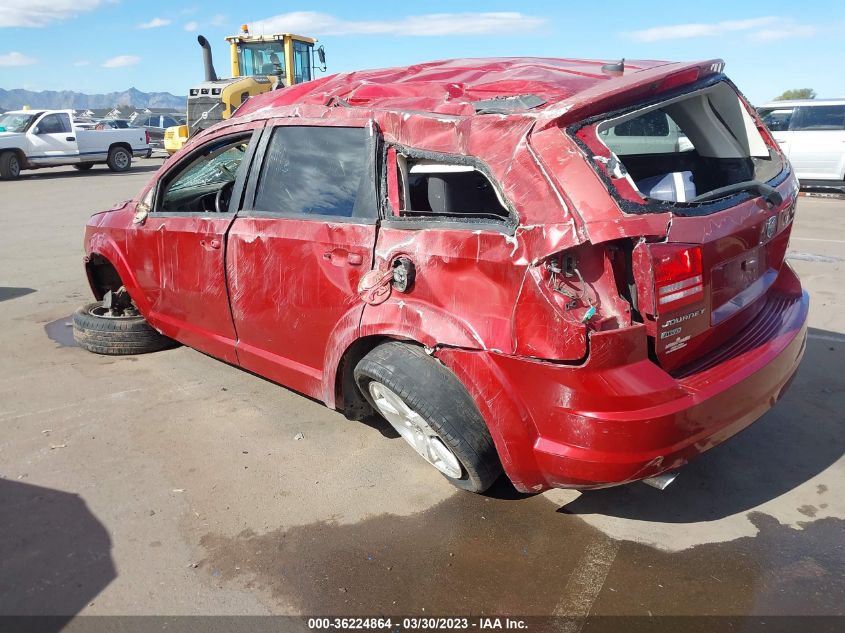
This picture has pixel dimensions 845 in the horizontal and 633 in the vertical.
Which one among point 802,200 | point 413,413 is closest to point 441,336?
point 413,413

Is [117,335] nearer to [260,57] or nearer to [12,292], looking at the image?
[12,292]

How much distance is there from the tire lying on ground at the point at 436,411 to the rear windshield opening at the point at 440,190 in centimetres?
62

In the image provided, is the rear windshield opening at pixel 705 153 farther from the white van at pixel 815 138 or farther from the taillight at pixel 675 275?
the white van at pixel 815 138

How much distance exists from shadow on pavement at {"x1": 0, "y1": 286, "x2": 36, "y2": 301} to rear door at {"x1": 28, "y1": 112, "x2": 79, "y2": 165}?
14787 millimetres

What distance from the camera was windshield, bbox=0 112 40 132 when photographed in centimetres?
1941

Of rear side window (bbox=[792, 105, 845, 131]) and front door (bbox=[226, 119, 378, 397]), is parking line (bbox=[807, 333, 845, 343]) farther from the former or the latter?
rear side window (bbox=[792, 105, 845, 131])

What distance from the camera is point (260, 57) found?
18266 mm

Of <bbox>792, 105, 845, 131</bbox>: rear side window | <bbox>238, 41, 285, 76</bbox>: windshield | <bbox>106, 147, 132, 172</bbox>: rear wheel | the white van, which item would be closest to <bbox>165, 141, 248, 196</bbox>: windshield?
the white van

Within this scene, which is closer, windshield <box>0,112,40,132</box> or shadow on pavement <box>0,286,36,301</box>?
shadow on pavement <box>0,286,36,301</box>

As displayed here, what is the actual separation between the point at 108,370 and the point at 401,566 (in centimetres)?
297

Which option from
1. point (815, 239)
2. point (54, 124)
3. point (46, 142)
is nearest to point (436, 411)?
point (815, 239)

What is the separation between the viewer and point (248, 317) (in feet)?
12.2

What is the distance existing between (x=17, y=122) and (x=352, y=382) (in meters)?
20.6

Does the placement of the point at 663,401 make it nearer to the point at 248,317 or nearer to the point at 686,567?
the point at 686,567
